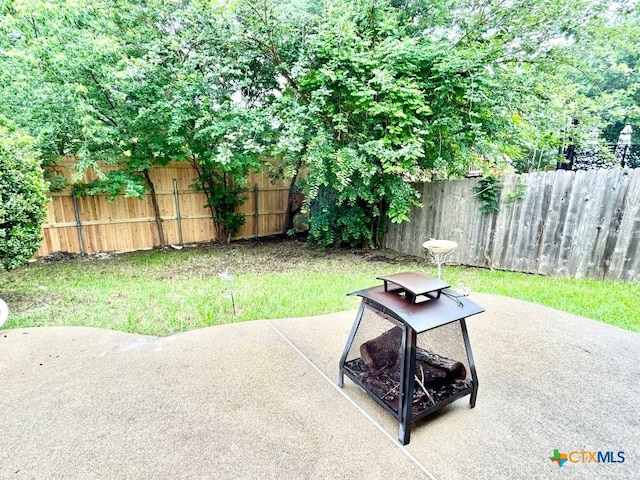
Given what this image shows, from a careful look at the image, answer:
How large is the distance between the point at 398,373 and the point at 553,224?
12.8 feet

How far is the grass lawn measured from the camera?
11.3 ft

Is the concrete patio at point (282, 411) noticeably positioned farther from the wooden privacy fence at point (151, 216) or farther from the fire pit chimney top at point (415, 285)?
the wooden privacy fence at point (151, 216)

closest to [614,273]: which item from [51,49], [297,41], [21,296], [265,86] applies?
[297,41]

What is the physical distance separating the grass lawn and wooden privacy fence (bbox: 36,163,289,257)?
0.44 metres

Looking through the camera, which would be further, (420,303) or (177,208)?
(177,208)

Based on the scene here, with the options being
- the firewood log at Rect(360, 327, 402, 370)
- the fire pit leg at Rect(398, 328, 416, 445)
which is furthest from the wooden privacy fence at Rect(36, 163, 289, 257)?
the fire pit leg at Rect(398, 328, 416, 445)

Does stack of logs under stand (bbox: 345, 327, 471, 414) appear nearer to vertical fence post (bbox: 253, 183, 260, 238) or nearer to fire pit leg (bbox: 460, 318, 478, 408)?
fire pit leg (bbox: 460, 318, 478, 408)

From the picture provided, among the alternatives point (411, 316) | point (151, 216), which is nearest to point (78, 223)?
point (151, 216)

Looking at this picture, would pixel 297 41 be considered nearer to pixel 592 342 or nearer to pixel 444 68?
pixel 444 68

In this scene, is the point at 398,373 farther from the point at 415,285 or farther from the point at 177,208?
the point at 177,208

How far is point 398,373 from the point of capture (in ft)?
6.41

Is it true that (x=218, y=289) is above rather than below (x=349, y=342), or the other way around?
below

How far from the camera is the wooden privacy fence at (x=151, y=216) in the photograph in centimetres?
612

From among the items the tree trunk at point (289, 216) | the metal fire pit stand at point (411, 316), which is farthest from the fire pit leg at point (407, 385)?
the tree trunk at point (289, 216)
